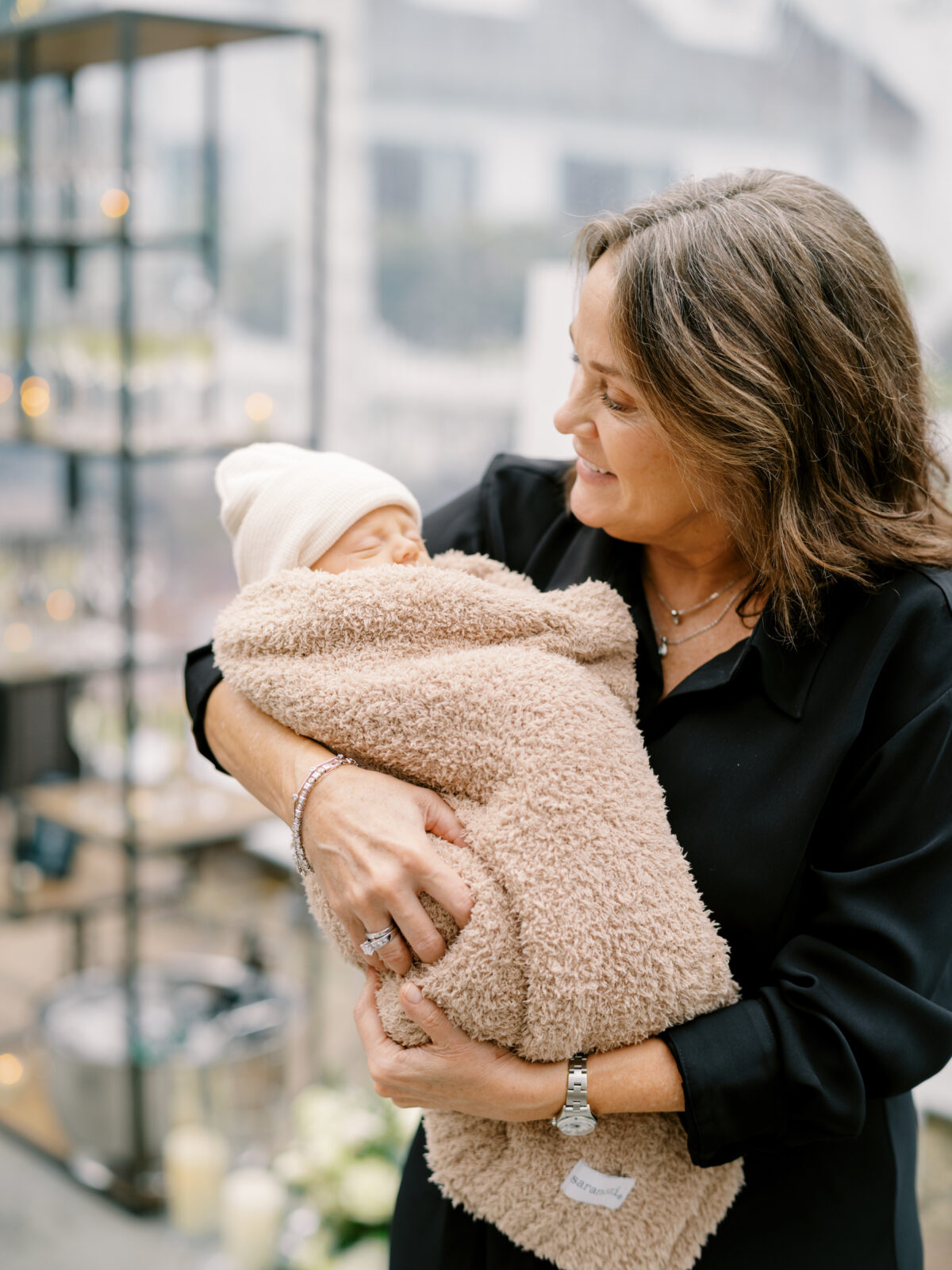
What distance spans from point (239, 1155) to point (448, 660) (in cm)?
207

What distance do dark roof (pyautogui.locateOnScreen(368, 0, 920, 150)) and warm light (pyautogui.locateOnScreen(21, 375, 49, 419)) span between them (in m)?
1.11

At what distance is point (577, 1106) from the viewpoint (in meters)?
1.07

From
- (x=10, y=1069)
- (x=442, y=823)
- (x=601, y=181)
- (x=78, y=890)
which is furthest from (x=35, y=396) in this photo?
(x=442, y=823)

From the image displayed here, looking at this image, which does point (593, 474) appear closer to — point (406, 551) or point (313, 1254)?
point (406, 551)

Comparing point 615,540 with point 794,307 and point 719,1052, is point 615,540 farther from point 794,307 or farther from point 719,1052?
point 719,1052

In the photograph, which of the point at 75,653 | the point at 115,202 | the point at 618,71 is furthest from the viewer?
the point at 75,653

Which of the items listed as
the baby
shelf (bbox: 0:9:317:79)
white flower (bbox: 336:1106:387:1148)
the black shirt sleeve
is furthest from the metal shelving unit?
the black shirt sleeve

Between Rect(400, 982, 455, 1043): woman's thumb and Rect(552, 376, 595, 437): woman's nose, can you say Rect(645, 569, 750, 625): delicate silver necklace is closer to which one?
Rect(552, 376, 595, 437): woman's nose

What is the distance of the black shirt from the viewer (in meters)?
1.04

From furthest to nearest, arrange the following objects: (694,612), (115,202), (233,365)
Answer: (233,365), (115,202), (694,612)

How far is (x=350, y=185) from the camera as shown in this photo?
3.07m

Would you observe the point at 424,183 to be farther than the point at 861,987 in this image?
Yes

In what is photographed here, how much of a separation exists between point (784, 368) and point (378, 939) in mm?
634

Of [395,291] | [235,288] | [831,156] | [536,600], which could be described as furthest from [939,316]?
[235,288]
